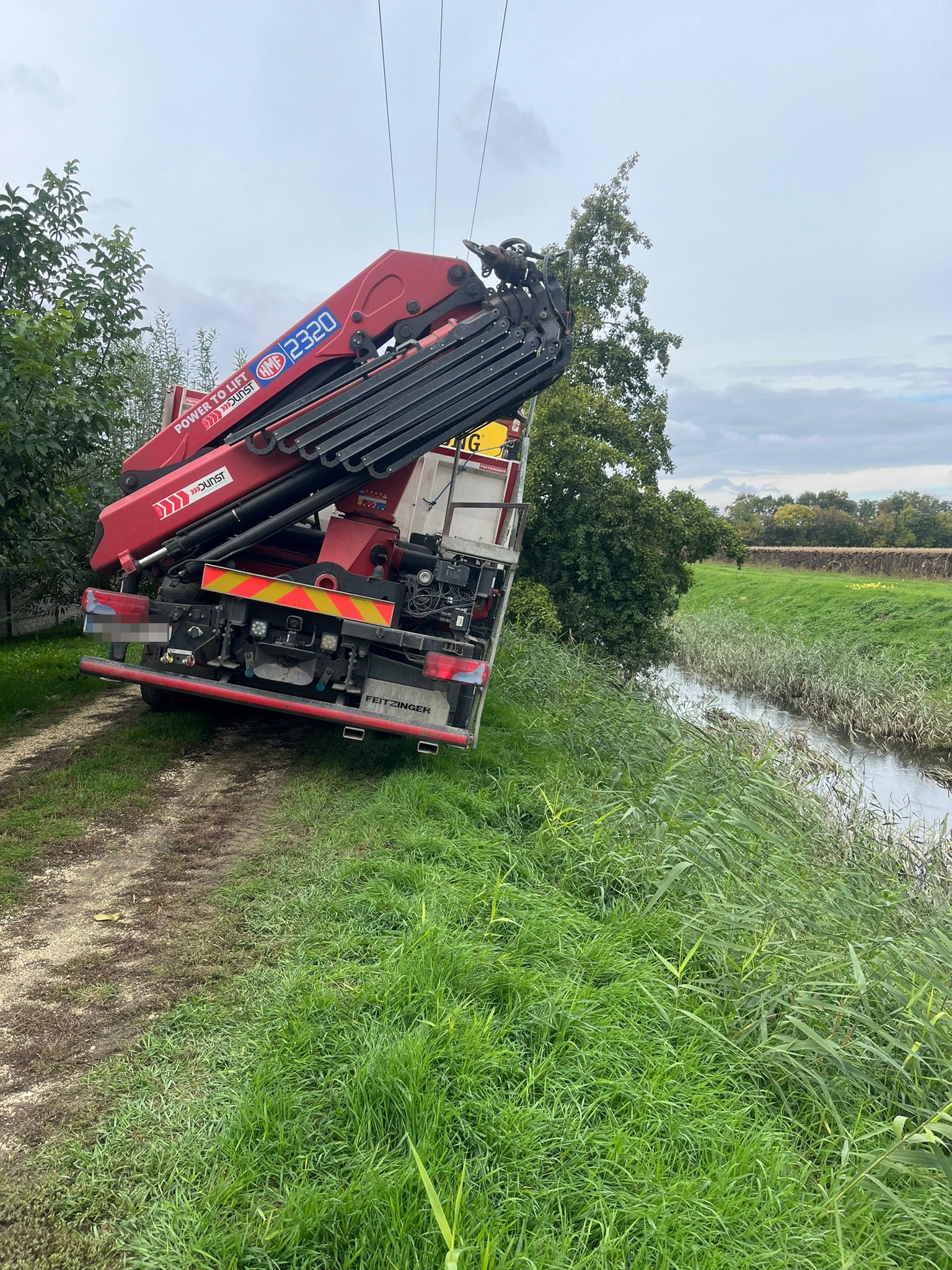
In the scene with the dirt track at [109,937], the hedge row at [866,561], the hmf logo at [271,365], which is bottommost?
the dirt track at [109,937]

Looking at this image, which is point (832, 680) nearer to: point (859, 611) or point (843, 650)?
point (843, 650)

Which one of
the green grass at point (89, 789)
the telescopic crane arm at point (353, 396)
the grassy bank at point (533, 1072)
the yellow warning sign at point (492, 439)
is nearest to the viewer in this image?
the grassy bank at point (533, 1072)

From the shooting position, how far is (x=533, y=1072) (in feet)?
7.94

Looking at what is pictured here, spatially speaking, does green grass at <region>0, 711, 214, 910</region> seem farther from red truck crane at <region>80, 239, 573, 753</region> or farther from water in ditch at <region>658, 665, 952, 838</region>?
water in ditch at <region>658, 665, 952, 838</region>

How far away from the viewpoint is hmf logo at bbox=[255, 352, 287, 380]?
5078 millimetres

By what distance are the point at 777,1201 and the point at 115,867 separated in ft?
10.1

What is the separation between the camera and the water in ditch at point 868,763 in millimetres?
8742

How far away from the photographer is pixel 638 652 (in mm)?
16219

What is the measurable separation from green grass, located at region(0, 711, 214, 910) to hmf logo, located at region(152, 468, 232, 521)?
1652mm

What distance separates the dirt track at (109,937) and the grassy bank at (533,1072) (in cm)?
17

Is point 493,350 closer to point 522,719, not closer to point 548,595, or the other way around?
point 522,719

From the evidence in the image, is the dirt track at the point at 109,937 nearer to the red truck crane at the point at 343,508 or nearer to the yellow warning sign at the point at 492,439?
the red truck crane at the point at 343,508

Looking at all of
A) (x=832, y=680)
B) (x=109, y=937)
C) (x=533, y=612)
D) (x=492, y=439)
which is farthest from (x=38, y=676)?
(x=832, y=680)

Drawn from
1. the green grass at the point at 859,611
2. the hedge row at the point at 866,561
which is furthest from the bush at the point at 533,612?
the hedge row at the point at 866,561
